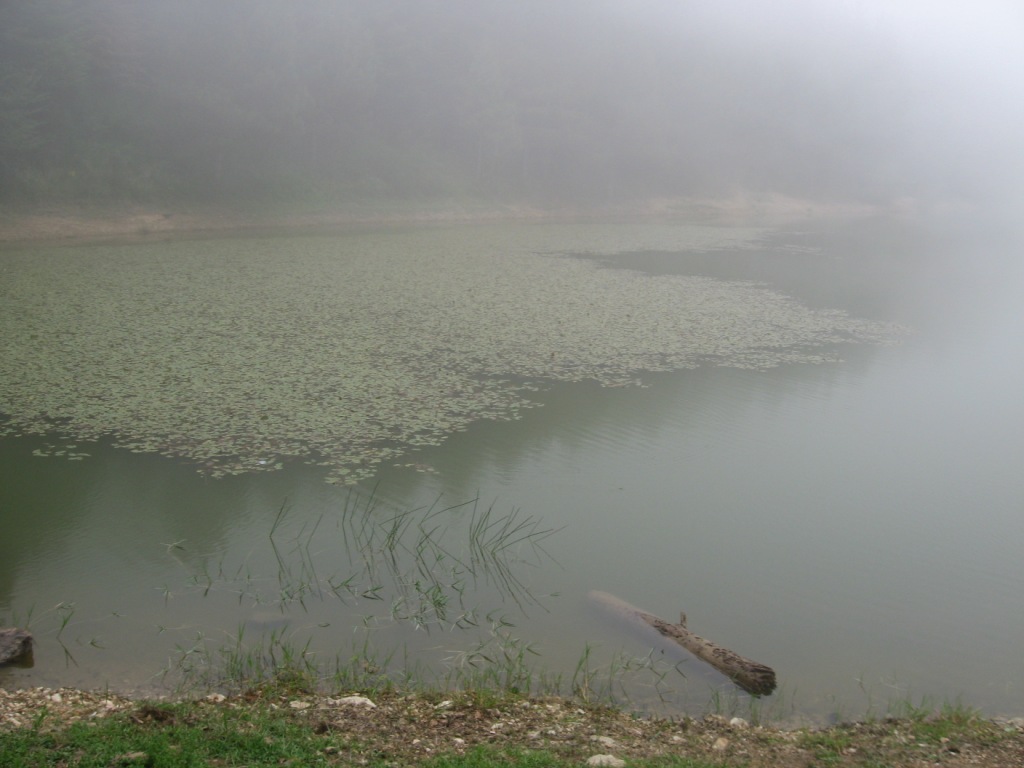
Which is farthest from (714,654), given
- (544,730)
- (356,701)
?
(356,701)

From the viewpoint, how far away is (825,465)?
702cm

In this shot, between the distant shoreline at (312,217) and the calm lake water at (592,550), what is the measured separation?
13.3m

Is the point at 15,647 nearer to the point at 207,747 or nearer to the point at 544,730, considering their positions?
the point at 207,747

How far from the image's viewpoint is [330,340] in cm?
961

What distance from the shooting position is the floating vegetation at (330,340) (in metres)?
6.97

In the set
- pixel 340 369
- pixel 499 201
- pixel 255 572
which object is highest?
pixel 499 201

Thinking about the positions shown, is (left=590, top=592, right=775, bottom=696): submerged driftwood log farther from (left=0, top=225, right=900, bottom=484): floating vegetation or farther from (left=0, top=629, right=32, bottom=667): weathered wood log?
(left=0, top=629, right=32, bottom=667): weathered wood log

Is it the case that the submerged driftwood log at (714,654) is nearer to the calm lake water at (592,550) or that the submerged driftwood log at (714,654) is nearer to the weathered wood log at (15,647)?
the calm lake water at (592,550)

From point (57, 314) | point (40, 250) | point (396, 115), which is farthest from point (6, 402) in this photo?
point (396, 115)

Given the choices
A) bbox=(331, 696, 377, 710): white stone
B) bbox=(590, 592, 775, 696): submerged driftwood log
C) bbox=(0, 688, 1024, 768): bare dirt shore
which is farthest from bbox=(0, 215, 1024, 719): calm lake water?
bbox=(331, 696, 377, 710): white stone

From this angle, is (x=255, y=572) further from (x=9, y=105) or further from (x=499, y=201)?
(x=499, y=201)

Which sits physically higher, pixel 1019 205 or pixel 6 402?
pixel 1019 205

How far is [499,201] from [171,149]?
9.66m

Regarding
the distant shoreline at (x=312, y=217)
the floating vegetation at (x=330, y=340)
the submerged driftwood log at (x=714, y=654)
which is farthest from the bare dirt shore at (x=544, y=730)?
the distant shoreline at (x=312, y=217)
